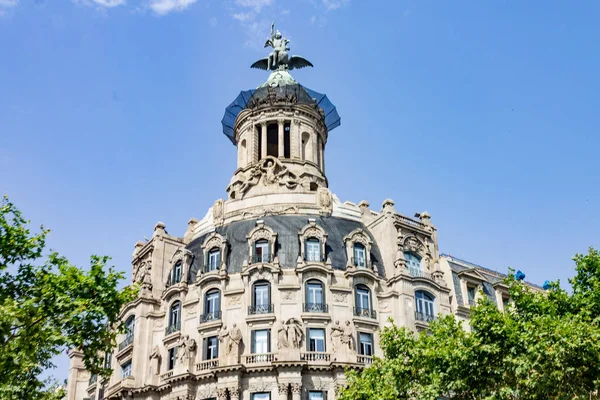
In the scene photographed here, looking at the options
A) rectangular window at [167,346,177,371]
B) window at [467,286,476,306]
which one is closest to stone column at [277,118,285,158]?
window at [467,286,476,306]

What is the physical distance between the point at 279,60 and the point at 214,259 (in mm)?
22540

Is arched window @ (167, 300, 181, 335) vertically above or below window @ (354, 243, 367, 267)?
below

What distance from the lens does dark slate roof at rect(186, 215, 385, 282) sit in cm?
4975

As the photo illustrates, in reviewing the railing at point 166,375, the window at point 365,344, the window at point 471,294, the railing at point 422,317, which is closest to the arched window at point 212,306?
the railing at point 166,375

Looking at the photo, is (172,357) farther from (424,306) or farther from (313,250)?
(424,306)

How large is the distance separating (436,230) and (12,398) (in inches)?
1305

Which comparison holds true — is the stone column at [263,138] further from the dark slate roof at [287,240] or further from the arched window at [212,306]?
the arched window at [212,306]

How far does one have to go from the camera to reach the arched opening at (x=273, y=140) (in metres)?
61.1

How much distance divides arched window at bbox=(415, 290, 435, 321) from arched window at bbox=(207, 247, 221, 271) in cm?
1400

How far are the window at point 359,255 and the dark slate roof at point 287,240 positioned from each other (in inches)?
30.5

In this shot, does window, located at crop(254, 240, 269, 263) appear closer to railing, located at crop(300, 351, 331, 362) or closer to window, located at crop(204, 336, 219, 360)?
window, located at crop(204, 336, 219, 360)

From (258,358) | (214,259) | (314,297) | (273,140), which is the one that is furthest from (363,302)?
(273,140)

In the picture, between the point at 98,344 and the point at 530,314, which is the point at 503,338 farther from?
the point at 98,344

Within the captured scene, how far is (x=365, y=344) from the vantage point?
156 ft
